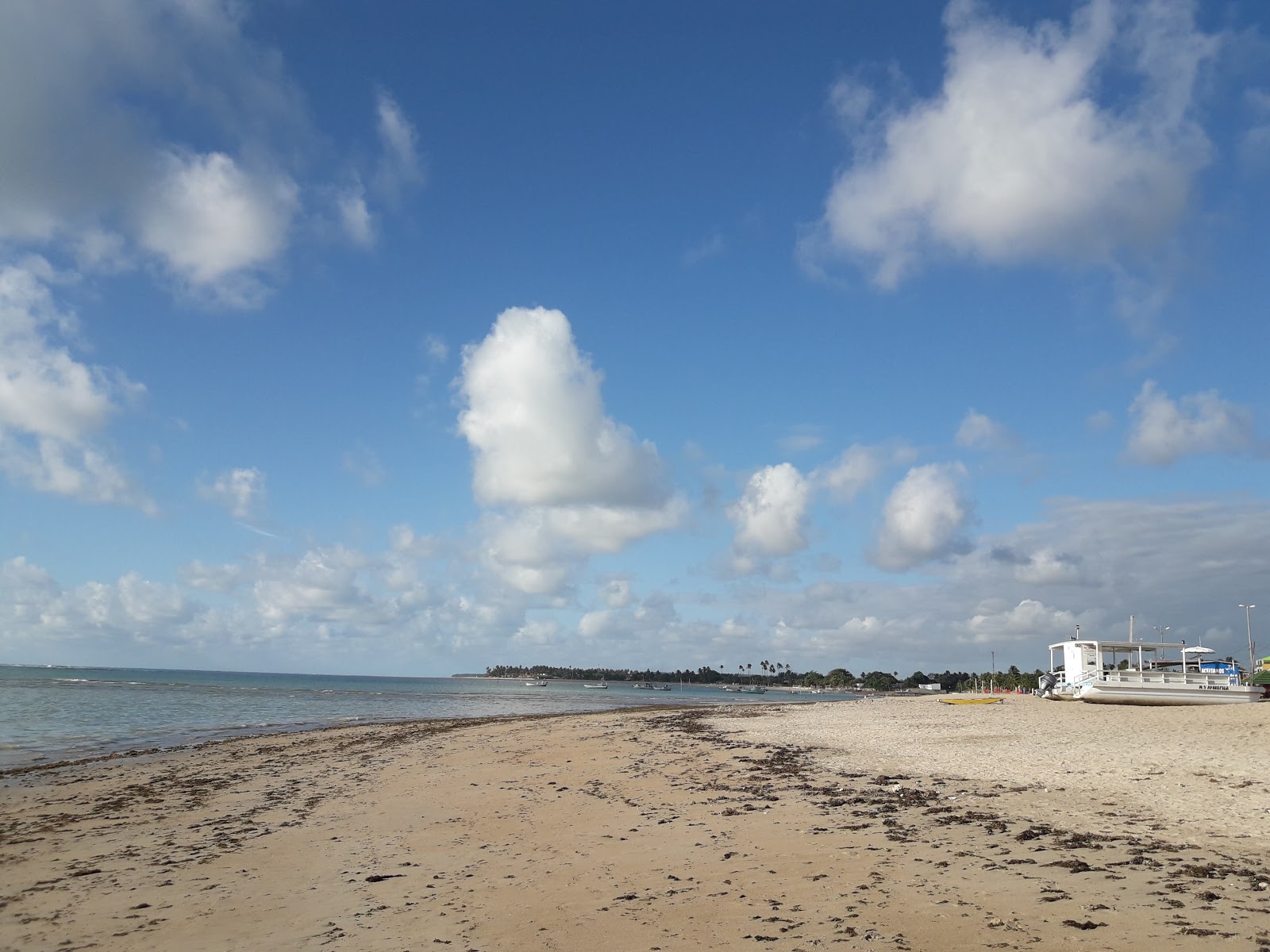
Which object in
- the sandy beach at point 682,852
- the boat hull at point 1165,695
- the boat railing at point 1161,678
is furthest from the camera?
the boat railing at point 1161,678

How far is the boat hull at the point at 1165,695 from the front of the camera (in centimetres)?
3909

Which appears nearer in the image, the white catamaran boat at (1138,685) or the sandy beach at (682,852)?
the sandy beach at (682,852)

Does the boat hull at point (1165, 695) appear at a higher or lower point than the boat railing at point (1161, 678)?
lower

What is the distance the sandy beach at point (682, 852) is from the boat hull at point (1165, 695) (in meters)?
17.5

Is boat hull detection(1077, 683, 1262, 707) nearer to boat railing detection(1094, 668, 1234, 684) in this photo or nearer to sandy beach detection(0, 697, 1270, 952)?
boat railing detection(1094, 668, 1234, 684)

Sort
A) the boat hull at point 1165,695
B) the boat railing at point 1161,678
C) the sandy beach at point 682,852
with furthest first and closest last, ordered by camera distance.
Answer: the boat railing at point 1161,678 → the boat hull at point 1165,695 → the sandy beach at point 682,852

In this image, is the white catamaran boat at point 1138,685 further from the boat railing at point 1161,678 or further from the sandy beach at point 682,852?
the sandy beach at point 682,852

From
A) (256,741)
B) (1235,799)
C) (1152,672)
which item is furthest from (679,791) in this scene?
(1152,672)

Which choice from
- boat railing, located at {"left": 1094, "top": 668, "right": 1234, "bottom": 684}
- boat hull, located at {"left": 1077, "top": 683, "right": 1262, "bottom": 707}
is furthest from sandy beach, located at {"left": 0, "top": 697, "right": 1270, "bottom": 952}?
boat railing, located at {"left": 1094, "top": 668, "right": 1234, "bottom": 684}

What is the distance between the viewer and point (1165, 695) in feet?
129

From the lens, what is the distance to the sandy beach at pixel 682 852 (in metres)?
8.30

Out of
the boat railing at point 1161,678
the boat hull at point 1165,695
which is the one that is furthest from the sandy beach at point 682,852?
the boat railing at point 1161,678

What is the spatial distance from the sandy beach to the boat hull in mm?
17495

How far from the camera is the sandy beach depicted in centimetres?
830
